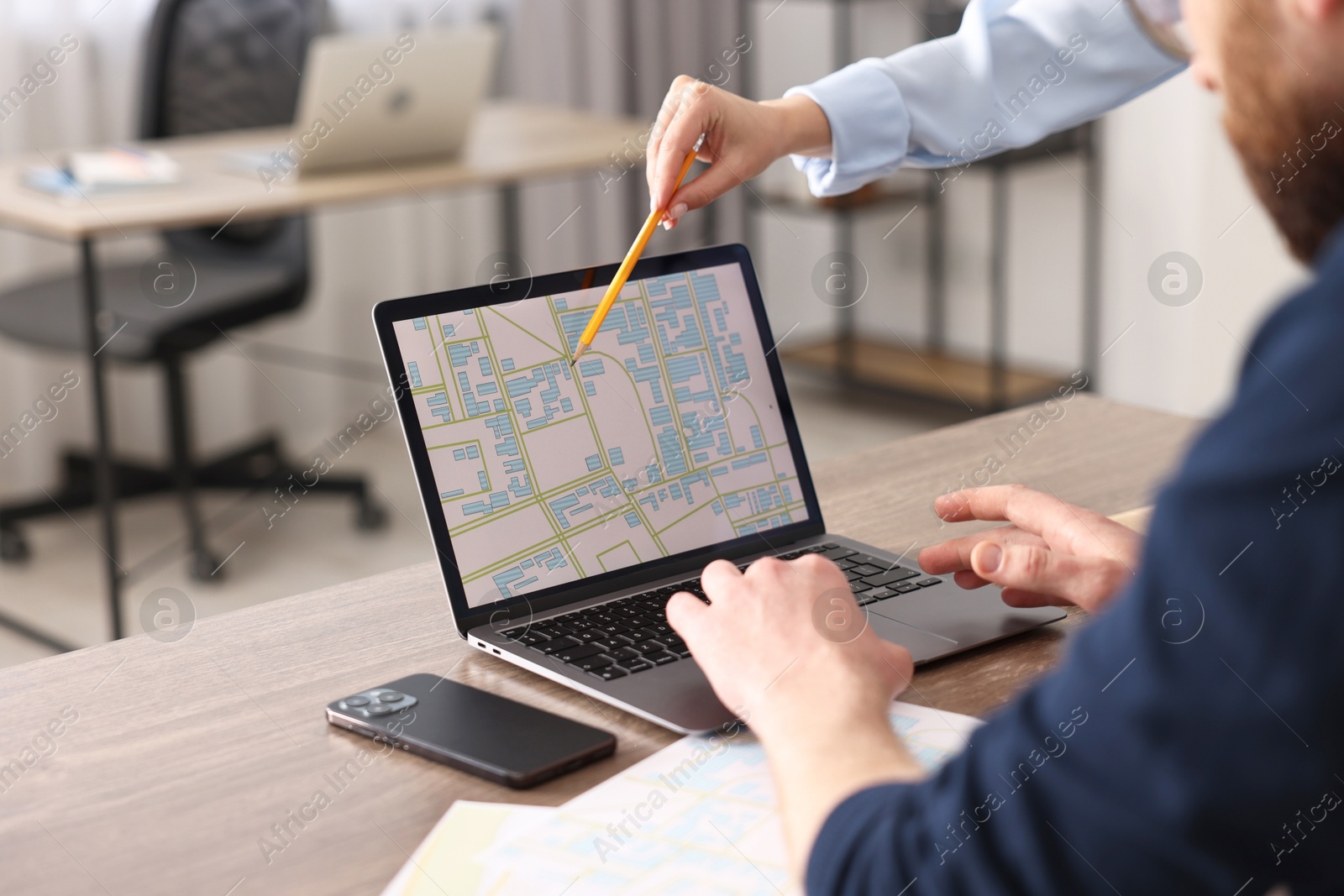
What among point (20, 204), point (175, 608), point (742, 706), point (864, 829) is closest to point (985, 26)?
point (742, 706)

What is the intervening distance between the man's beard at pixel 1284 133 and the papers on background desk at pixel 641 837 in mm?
295

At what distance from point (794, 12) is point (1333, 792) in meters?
3.84

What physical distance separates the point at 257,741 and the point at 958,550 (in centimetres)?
47

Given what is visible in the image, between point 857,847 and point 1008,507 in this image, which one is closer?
point 857,847

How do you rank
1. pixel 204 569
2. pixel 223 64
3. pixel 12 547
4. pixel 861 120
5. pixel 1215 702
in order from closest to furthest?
pixel 1215 702, pixel 861 120, pixel 204 569, pixel 12 547, pixel 223 64

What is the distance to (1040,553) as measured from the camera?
2.98ft

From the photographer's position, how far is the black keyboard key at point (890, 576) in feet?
3.26

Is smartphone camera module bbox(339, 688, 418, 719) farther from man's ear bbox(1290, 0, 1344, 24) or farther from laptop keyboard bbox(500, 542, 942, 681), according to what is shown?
man's ear bbox(1290, 0, 1344, 24)

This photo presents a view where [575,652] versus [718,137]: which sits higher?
[718,137]

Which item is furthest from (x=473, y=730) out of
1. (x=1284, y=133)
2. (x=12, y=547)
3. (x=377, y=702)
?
(x=12, y=547)

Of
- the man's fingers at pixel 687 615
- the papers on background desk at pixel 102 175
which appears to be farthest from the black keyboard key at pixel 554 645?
the papers on background desk at pixel 102 175

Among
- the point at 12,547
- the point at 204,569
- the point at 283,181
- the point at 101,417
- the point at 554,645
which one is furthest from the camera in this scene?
the point at 12,547

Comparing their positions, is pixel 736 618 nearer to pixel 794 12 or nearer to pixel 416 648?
pixel 416 648

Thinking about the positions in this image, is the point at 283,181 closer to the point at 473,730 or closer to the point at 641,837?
the point at 473,730
